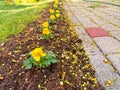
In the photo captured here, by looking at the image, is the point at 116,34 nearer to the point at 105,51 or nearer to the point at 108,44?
the point at 108,44

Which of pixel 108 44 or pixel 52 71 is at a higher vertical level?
pixel 52 71

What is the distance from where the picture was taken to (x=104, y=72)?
362 centimetres

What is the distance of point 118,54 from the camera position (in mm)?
4355

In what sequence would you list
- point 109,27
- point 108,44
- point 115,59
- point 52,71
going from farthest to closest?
point 109,27 < point 108,44 < point 115,59 < point 52,71

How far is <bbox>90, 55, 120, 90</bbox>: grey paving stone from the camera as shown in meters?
3.27

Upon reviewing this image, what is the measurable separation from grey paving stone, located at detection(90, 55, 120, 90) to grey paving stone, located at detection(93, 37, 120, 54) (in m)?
0.43

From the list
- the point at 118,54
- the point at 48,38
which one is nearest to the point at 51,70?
the point at 48,38

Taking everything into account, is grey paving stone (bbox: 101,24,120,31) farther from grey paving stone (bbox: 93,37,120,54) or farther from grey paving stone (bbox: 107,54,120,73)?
grey paving stone (bbox: 107,54,120,73)

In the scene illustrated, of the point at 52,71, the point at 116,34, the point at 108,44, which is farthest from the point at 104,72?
the point at 116,34

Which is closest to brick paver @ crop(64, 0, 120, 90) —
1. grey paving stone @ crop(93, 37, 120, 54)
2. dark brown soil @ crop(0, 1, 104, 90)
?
grey paving stone @ crop(93, 37, 120, 54)

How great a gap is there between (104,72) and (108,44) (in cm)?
144

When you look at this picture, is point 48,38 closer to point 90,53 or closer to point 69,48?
point 69,48

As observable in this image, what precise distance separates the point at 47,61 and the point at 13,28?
394 cm

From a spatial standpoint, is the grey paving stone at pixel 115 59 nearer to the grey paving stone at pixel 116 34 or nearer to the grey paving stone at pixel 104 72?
the grey paving stone at pixel 104 72
